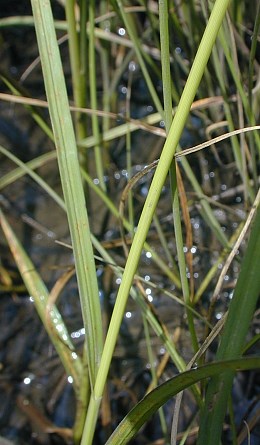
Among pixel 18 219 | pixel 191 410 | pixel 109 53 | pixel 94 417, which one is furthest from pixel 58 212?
pixel 94 417

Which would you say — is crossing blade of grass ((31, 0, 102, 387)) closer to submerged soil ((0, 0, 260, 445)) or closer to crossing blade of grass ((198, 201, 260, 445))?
crossing blade of grass ((198, 201, 260, 445))

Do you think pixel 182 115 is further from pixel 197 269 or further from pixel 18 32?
pixel 18 32

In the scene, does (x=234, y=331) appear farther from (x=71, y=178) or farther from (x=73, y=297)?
(x=73, y=297)

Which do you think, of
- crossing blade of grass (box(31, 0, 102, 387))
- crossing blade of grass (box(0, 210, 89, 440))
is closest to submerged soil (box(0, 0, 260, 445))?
crossing blade of grass (box(0, 210, 89, 440))

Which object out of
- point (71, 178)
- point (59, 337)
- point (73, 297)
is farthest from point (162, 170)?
point (73, 297)

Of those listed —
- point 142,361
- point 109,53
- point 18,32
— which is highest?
point 18,32

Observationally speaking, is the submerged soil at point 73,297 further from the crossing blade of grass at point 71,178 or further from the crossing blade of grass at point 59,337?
the crossing blade of grass at point 71,178

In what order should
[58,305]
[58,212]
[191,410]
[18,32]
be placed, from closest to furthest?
[191,410]
[58,305]
[58,212]
[18,32]
